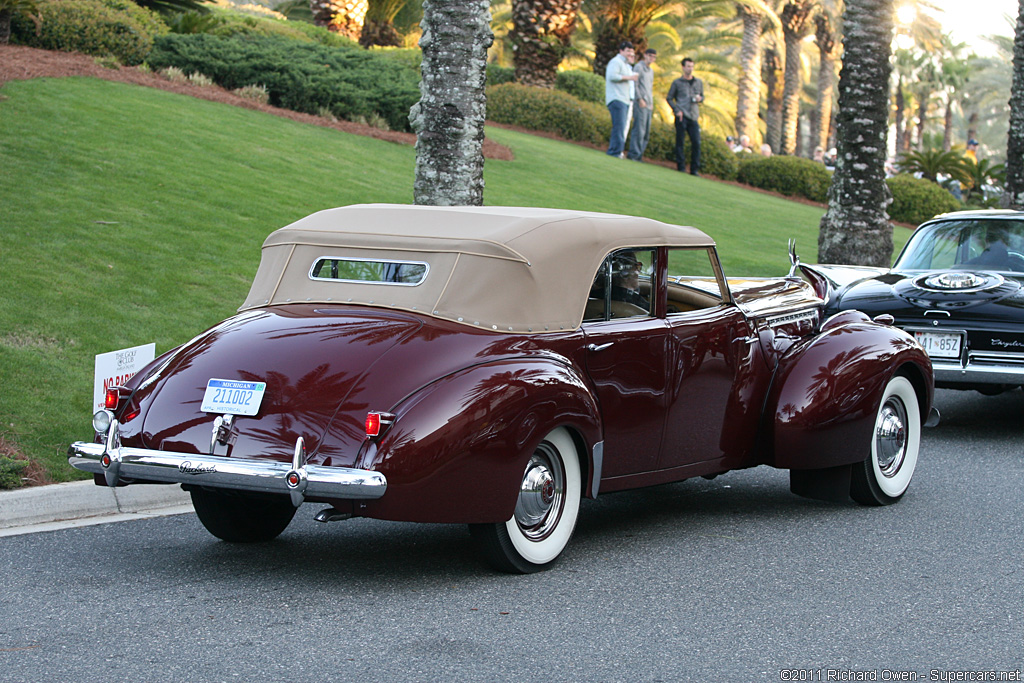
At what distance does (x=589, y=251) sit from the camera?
5.49 metres

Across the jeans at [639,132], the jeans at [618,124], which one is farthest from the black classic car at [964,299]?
the jeans at [639,132]

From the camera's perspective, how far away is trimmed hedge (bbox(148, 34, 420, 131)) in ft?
64.5

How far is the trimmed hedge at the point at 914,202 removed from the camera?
26.7 m

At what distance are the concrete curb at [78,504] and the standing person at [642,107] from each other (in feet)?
57.8

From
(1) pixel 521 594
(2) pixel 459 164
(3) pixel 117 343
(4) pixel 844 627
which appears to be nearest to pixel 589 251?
(1) pixel 521 594

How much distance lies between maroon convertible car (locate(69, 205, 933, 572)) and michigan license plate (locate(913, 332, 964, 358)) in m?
2.05

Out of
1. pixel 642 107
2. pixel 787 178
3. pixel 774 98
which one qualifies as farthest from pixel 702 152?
pixel 774 98

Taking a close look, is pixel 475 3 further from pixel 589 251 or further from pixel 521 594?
pixel 521 594

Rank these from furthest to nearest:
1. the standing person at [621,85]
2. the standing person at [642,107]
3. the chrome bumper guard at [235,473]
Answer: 1. the standing person at [642,107]
2. the standing person at [621,85]
3. the chrome bumper guard at [235,473]

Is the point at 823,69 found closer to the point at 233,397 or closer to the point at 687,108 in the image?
the point at 687,108

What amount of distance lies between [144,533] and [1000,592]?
157 inches

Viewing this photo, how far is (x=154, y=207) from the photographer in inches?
457

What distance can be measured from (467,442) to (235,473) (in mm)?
914

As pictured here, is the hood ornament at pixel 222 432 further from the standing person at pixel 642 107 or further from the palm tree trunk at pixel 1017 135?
the standing person at pixel 642 107
